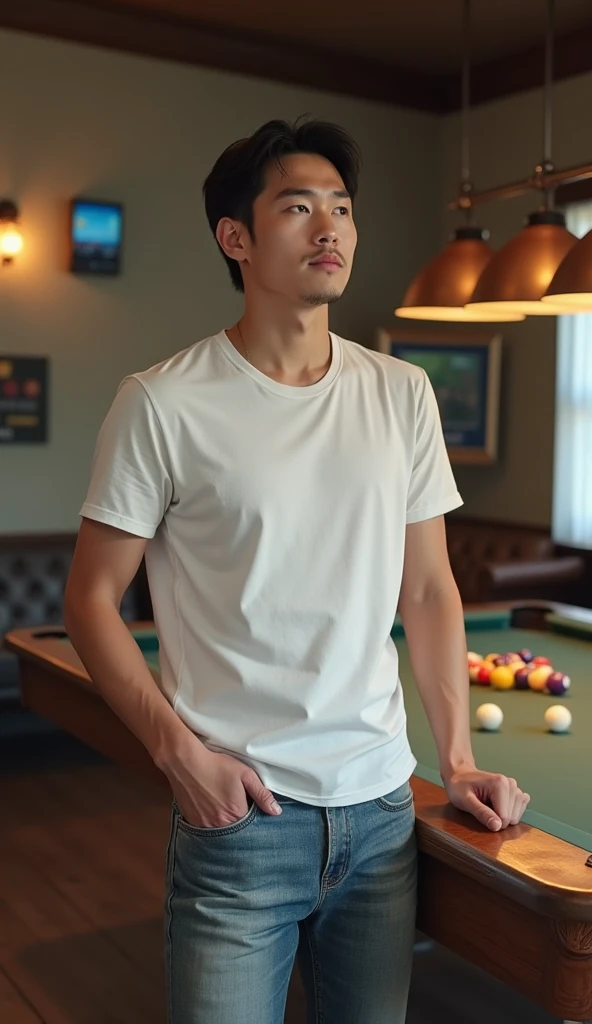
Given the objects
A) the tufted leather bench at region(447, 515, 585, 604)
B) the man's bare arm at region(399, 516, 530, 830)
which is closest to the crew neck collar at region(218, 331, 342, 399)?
the man's bare arm at region(399, 516, 530, 830)

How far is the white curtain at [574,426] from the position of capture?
5.35 m

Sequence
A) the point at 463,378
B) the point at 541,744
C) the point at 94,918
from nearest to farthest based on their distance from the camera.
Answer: the point at 541,744
the point at 94,918
the point at 463,378

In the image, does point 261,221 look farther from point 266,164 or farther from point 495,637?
point 495,637

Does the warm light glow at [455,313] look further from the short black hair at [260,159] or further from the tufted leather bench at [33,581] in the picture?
the tufted leather bench at [33,581]

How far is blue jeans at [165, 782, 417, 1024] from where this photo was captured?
1.40m

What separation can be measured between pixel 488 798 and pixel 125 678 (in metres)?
0.55

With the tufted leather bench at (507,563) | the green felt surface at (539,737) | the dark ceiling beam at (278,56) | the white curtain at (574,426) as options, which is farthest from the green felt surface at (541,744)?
the dark ceiling beam at (278,56)

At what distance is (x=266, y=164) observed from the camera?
1.54 m

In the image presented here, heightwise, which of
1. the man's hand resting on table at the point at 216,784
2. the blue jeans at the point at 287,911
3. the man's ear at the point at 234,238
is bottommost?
the blue jeans at the point at 287,911

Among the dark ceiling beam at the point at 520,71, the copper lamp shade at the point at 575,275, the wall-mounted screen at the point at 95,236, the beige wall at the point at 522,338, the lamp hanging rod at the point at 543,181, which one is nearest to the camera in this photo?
the copper lamp shade at the point at 575,275

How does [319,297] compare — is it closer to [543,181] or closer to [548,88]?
[543,181]

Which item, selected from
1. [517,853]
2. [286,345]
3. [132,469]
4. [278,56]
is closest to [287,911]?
[517,853]

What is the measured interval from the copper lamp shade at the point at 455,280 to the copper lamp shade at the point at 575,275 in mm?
510

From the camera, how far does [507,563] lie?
4.95m
